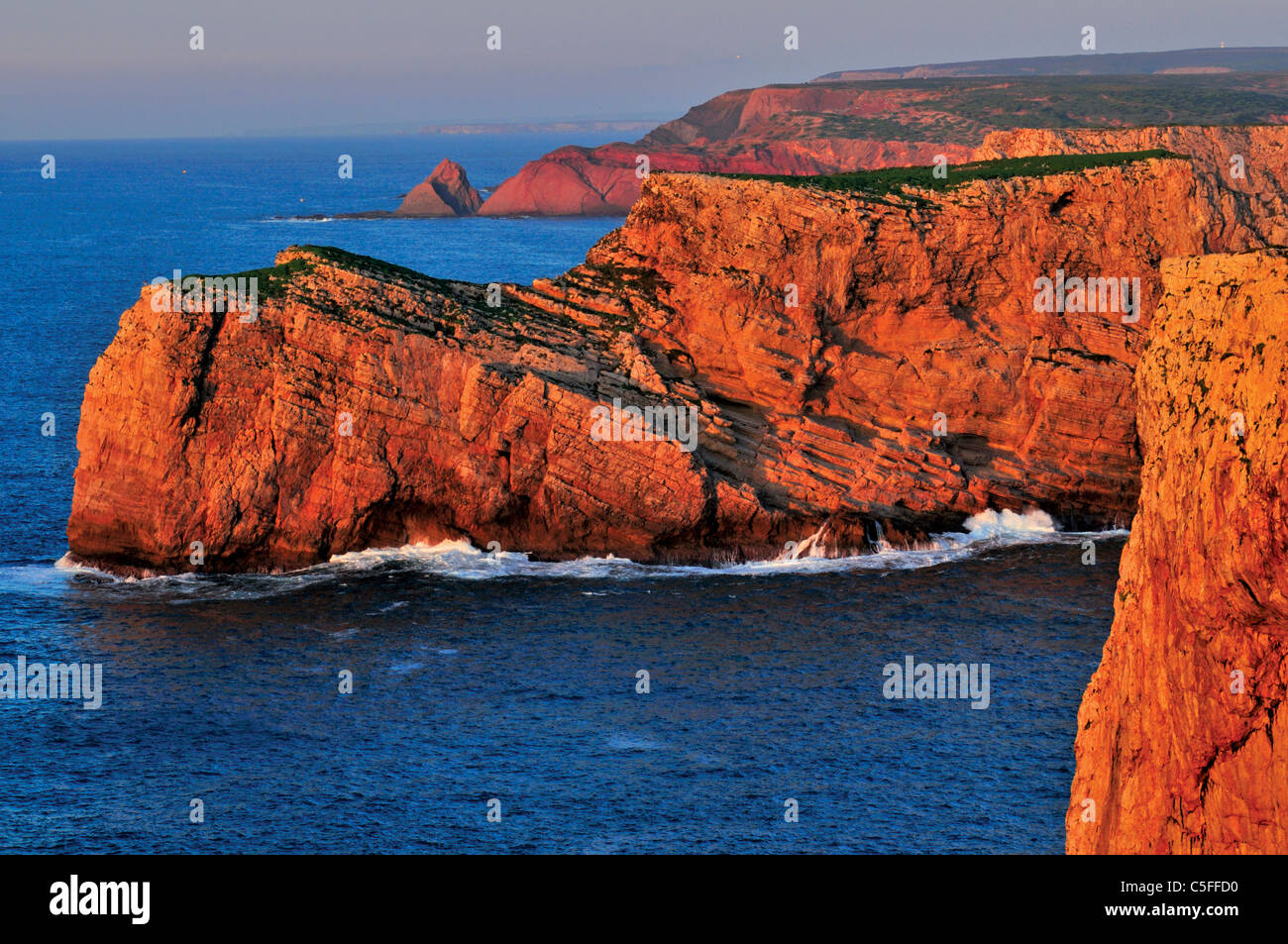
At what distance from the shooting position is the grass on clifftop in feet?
244

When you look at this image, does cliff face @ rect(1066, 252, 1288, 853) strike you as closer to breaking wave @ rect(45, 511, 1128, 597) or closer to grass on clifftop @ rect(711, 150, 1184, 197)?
breaking wave @ rect(45, 511, 1128, 597)

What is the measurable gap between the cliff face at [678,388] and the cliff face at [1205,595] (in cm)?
4421

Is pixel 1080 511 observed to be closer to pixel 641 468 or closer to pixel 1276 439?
pixel 641 468

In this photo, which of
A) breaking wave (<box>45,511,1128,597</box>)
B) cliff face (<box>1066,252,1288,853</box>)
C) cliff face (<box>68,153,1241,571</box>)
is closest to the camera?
cliff face (<box>1066,252,1288,853</box>)

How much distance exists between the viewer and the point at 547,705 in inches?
1876

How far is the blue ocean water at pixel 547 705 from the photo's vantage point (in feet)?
129

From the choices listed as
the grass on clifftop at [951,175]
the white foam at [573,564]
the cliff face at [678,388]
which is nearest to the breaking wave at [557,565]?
the white foam at [573,564]

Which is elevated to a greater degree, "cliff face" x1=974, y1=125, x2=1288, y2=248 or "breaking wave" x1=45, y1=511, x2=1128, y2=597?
"cliff face" x1=974, y1=125, x2=1288, y2=248

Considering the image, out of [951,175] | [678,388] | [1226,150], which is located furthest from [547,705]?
[1226,150]

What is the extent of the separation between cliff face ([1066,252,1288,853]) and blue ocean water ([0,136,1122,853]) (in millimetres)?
18500

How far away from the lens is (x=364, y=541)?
64750mm

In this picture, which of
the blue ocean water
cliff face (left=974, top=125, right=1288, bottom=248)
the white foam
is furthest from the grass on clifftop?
the blue ocean water

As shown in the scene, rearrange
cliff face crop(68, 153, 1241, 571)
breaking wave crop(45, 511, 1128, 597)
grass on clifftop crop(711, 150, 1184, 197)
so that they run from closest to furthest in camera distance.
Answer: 1. breaking wave crop(45, 511, 1128, 597)
2. cliff face crop(68, 153, 1241, 571)
3. grass on clifftop crop(711, 150, 1184, 197)
